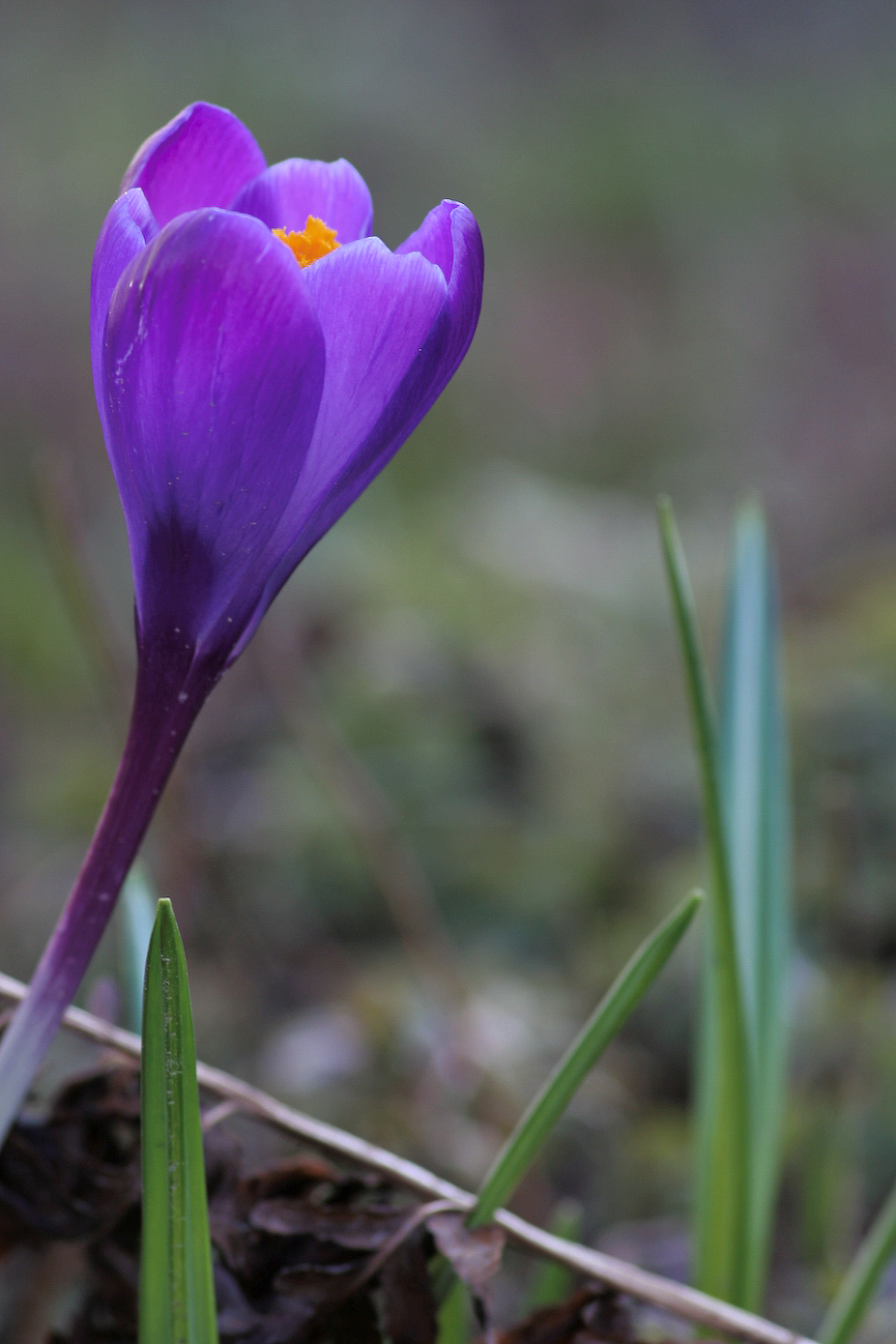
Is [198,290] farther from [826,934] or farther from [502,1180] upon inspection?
[826,934]

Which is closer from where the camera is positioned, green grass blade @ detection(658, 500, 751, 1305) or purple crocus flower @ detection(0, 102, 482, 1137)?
Result: purple crocus flower @ detection(0, 102, 482, 1137)

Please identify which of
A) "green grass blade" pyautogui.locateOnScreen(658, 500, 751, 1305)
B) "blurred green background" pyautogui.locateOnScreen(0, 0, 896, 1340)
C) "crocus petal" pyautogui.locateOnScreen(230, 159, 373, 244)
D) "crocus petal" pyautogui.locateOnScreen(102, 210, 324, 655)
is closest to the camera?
"crocus petal" pyautogui.locateOnScreen(102, 210, 324, 655)

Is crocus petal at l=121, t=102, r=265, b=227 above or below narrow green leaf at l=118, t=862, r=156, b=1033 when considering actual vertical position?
above

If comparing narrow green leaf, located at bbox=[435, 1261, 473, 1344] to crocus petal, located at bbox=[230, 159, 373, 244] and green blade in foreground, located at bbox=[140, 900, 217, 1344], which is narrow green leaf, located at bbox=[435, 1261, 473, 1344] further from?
crocus petal, located at bbox=[230, 159, 373, 244]

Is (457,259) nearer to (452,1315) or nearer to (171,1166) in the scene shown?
(171,1166)

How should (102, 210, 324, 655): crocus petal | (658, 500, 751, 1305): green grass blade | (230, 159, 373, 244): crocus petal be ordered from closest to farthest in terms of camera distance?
(102, 210, 324, 655): crocus petal
(230, 159, 373, 244): crocus petal
(658, 500, 751, 1305): green grass blade

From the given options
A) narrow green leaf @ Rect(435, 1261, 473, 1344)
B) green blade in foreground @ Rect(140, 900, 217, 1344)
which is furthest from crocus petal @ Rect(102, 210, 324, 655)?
narrow green leaf @ Rect(435, 1261, 473, 1344)

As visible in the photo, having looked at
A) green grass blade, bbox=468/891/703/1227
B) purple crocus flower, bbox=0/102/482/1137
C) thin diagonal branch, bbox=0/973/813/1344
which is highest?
purple crocus flower, bbox=0/102/482/1137

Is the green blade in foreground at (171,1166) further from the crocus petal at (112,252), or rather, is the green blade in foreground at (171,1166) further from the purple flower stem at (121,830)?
the crocus petal at (112,252)
